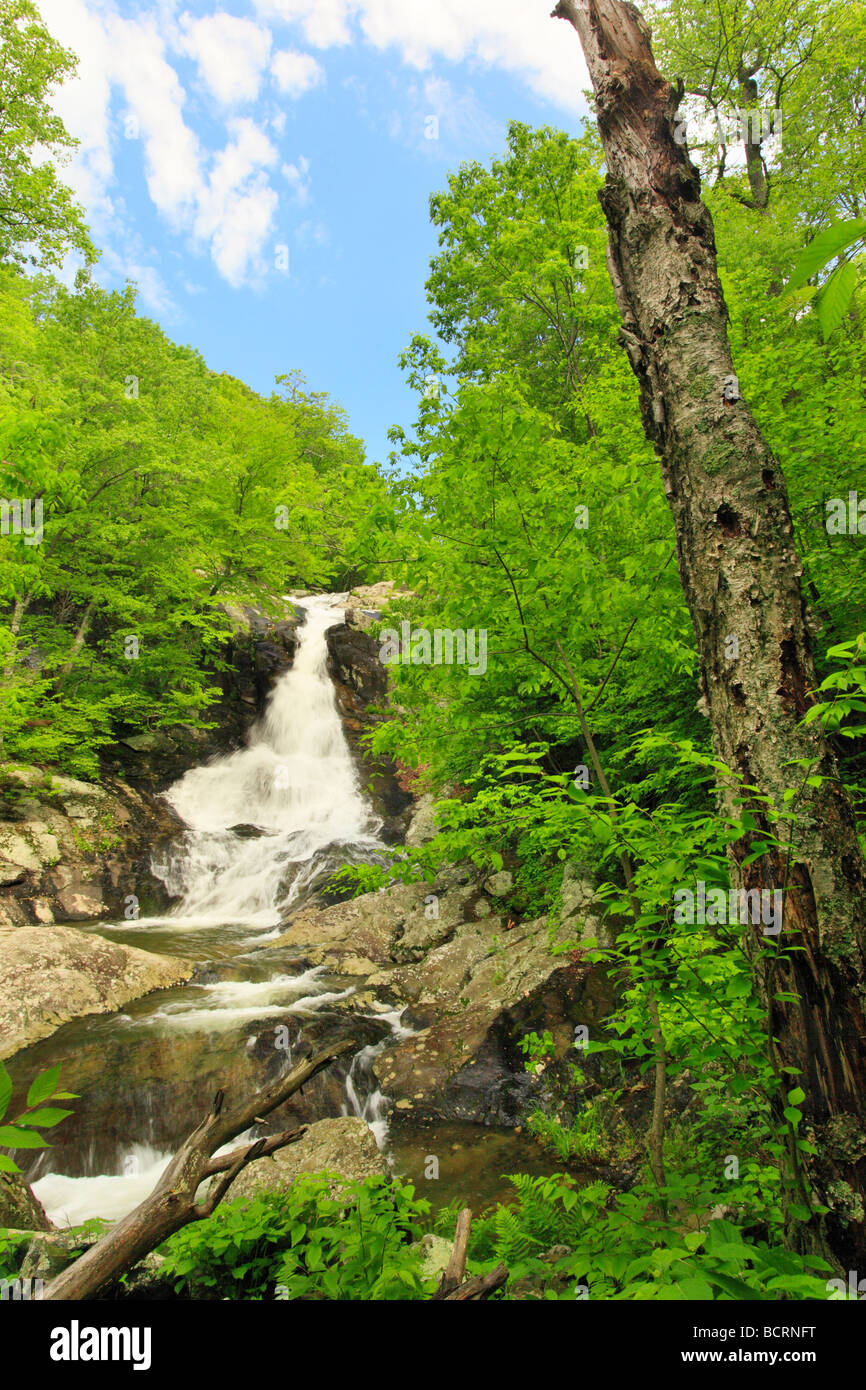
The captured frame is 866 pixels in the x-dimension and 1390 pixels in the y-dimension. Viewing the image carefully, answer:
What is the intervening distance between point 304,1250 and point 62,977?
23.8 ft

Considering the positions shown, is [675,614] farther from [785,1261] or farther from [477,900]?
[477,900]

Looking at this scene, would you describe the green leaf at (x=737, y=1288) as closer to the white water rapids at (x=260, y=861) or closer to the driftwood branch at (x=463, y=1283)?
the driftwood branch at (x=463, y=1283)

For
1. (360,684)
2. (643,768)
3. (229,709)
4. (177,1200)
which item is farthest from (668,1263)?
(360,684)

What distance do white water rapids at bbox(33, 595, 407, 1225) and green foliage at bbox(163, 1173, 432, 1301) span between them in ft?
11.2

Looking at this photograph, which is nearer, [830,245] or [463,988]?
[830,245]

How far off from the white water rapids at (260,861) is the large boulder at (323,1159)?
0.60 meters

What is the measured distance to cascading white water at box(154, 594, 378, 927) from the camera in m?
13.3

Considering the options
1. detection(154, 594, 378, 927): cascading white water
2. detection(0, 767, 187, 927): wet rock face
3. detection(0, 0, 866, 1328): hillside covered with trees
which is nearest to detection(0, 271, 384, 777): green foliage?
detection(0, 767, 187, 927): wet rock face

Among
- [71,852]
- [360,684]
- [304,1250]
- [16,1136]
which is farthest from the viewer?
[360,684]

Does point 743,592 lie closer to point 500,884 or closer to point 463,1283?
point 463,1283

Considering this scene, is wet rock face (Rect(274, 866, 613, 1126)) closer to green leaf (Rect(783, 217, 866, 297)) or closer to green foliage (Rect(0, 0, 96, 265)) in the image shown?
green leaf (Rect(783, 217, 866, 297))

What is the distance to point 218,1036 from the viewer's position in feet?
25.1

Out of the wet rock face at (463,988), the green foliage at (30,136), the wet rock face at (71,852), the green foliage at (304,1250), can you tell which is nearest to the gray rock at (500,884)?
the wet rock face at (463,988)
